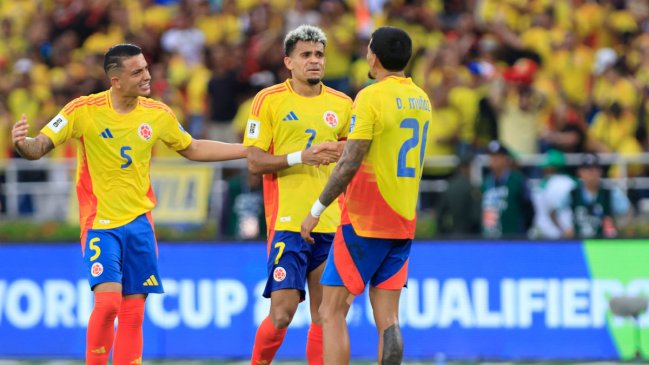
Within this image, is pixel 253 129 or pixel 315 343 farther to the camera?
pixel 253 129

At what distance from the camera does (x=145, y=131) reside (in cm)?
1054

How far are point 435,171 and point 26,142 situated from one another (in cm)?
894

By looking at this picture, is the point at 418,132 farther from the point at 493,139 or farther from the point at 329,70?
the point at 329,70

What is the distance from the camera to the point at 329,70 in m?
19.6

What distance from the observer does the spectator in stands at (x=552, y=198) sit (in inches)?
651

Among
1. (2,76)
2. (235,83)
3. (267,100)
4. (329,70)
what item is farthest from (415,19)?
(267,100)

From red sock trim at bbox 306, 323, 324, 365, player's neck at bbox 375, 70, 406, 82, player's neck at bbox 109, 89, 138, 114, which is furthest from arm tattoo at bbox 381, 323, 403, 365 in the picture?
player's neck at bbox 109, 89, 138, 114

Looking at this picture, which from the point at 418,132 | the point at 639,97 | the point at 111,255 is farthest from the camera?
the point at 639,97

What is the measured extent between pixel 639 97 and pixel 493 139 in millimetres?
2068

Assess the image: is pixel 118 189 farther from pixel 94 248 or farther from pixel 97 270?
pixel 97 270

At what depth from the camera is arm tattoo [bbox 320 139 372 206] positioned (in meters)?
9.36

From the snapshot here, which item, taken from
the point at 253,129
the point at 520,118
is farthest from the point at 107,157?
the point at 520,118

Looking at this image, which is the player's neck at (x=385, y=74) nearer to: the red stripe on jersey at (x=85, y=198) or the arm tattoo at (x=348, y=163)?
the arm tattoo at (x=348, y=163)

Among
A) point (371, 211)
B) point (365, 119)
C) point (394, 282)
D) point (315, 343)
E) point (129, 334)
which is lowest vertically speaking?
point (315, 343)
